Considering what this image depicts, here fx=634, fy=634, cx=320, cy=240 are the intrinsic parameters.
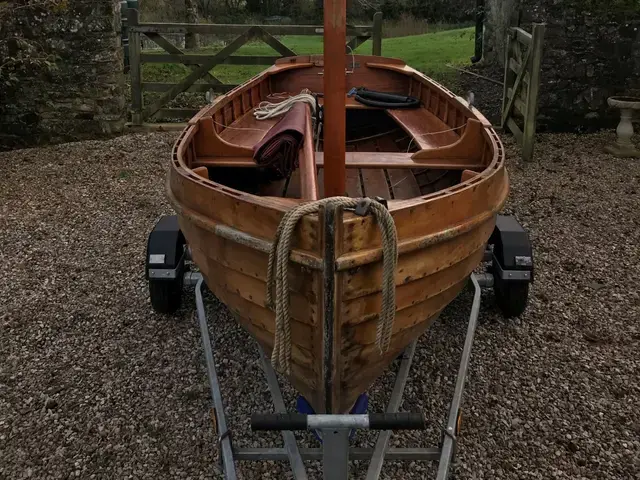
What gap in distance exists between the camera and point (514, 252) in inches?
168

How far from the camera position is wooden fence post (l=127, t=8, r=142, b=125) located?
29.5ft

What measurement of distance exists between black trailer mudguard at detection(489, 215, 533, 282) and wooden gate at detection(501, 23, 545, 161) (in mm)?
4121

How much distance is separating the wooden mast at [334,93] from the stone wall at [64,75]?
646 centimetres

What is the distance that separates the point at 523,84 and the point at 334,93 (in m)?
6.36

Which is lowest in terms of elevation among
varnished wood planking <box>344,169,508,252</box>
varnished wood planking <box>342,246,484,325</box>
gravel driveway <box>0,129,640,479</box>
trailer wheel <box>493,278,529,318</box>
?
gravel driveway <box>0,129,640,479</box>

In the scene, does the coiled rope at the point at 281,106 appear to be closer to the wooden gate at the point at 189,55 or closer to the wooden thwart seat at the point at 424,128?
the wooden thwart seat at the point at 424,128

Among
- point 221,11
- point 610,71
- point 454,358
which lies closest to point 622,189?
point 610,71

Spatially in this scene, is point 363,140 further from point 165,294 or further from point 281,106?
point 165,294

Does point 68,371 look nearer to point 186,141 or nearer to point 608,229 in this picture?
point 186,141

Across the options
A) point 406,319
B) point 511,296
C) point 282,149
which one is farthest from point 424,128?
point 406,319

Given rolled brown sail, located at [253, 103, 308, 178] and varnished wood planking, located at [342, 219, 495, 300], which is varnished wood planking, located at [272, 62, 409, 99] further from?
varnished wood planking, located at [342, 219, 495, 300]

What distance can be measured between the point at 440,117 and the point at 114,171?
4.38 metres

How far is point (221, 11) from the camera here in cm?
2411

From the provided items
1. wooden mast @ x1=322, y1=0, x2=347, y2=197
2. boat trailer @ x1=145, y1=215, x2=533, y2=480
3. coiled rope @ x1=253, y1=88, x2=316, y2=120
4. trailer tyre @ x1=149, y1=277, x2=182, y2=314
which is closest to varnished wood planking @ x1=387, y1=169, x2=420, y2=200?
boat trailer @ x1=145, y1=215, x2=533, y2=480
